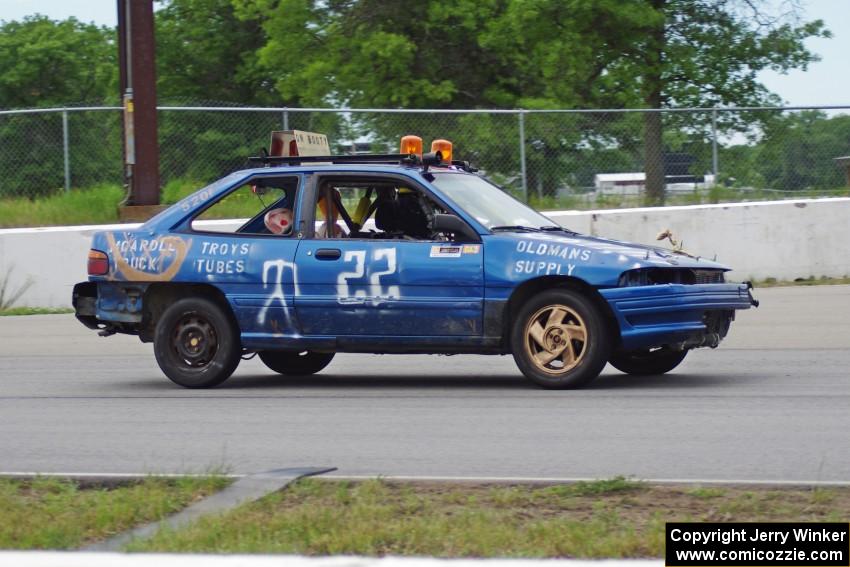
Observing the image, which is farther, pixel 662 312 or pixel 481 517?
pixel 662 312

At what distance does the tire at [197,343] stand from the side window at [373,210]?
37.7 inches

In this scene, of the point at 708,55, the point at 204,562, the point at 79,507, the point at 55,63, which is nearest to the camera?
the point at 204,562

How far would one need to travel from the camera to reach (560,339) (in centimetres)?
889

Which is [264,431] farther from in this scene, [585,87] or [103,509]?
[585,87]

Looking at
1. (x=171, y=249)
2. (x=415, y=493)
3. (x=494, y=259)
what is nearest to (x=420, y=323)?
(x=494, y=259)

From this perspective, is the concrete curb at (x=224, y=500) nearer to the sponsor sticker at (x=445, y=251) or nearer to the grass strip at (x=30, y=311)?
the sponsor sticker at (x=445, y=251)

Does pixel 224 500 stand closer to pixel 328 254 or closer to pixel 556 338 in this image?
pixel 556 338

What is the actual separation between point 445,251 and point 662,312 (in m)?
1.50

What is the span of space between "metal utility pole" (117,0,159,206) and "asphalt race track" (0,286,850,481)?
6376 millimetres

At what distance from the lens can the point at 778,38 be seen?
98.6ft

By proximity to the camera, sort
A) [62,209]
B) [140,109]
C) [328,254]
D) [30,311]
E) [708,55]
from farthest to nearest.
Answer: [708,55] → [62,209] → [140,109] → [30,311] → [328,254]

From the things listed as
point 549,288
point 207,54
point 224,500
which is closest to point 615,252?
point 549,288

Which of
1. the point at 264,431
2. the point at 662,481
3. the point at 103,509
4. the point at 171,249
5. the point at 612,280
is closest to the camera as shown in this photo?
the point at 103,509

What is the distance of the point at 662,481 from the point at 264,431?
274cm
